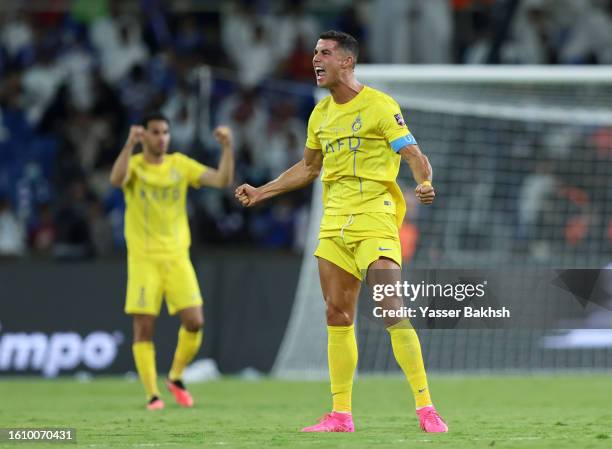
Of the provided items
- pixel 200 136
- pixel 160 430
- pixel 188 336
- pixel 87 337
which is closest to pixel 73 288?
pixel 87 337

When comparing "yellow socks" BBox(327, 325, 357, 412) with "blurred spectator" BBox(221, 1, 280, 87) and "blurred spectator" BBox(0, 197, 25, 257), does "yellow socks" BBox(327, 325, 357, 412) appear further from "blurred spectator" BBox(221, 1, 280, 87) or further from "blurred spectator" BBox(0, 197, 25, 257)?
"blurred spectator" BBox(221, 1, 280, 87)

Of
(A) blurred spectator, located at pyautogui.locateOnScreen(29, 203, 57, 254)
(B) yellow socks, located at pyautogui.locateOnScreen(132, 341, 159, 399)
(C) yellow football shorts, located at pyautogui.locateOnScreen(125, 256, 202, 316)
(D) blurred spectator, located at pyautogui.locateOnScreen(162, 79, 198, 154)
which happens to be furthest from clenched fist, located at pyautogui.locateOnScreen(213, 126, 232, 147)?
(A) blurred spectator, located at pyautogui.locateOnScreen(29, 203, 57, 254)

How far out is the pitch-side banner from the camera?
753 centimetres

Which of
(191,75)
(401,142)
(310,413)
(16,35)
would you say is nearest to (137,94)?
(191,75)

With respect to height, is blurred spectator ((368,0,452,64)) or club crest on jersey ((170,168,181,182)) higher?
blurred spectator ((368,0,452,64))

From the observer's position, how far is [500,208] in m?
14.9

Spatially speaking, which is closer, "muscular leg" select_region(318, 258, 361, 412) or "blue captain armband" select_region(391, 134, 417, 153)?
"blue captain armband" select_region(391, 134, 417, 153)

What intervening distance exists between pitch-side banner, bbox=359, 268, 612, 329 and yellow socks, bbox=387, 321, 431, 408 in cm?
6

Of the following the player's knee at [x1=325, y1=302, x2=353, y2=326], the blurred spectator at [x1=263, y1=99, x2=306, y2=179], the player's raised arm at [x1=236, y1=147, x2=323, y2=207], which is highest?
the blurred spectator at [x1=263, y1=99, x2=306, y2=179]

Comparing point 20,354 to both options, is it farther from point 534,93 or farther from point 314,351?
point 534,93

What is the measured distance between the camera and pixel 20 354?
14.9 metres

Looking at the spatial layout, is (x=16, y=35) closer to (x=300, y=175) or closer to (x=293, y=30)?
(x=293, y=30)

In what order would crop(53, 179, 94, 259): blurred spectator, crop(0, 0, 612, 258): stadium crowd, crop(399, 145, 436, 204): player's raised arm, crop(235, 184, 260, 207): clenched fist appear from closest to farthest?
crop(399, 145, 436, 204): player's raised arm, crop(235, 184, 260, 207): clenched fist, crop(53, 179, 94, 259): blurred spectator, crop(0, 0, 612, 258): stadium crowd

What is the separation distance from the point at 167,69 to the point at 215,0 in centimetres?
192
